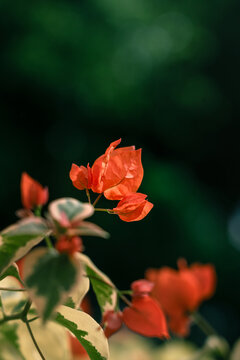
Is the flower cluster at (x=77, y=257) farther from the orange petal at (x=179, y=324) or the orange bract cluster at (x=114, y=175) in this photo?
the orange petal at (x=179, y=324)

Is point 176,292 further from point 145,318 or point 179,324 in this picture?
point 145,318

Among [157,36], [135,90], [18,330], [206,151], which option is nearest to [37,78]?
[135,90]

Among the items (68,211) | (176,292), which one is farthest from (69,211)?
A: (176,292)

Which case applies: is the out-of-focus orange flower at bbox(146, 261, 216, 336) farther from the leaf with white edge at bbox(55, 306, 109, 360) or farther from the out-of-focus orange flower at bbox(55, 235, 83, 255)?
the out-of-focus orange flower at bbox(55, 235, 83, 255)

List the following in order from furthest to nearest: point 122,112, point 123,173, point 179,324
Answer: point 122,112, point 179,324, point 123,173

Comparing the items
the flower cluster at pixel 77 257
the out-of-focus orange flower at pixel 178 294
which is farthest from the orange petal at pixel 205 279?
the flower cluster at pixel 77 257

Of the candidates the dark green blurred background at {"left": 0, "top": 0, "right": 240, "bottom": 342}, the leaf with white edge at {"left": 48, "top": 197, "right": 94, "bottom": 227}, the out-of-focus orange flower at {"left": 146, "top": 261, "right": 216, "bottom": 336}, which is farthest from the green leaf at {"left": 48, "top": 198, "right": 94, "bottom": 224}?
the dark green blurred background at {"left": 0, "top": 0, "right": 240, "bottom": 342}

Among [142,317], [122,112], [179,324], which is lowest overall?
[122,112]
